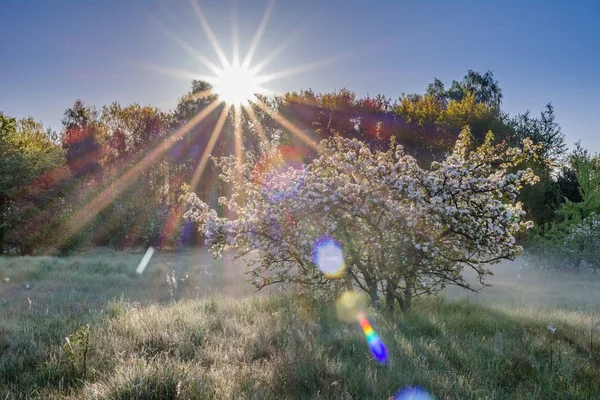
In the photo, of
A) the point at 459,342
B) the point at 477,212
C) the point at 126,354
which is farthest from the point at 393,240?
the point at 126,354

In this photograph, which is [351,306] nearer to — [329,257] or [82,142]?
[329,257]

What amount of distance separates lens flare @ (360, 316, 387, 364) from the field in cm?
11

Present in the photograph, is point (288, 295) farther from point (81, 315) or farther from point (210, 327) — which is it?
point (81, 315)

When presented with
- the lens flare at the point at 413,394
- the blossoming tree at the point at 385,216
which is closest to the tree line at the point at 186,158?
the blossoming tree at the point at 385,216

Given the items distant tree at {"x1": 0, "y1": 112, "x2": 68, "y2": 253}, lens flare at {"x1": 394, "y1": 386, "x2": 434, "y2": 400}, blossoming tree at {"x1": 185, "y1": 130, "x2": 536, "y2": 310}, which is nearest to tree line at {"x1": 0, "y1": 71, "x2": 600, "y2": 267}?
distant tree at {"x1": 0, "y1": 112, "x2": 68, "y2": 253}

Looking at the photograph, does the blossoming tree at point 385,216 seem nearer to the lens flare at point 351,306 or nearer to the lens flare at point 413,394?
the lens flare at point 351,306

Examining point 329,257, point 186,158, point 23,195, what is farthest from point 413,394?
point 186,158

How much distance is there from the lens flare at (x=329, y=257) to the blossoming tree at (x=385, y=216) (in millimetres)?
42

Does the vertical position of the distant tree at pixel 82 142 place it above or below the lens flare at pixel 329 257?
above

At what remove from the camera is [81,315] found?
6.93 m

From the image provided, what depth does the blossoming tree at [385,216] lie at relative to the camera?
694 centimetres

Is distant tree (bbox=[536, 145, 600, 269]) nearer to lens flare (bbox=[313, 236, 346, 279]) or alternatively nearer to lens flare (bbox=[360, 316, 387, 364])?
lens flare (bbox=[313, 236, 346, 279])

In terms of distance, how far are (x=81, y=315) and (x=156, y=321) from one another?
182cm

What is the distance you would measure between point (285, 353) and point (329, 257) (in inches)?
125
